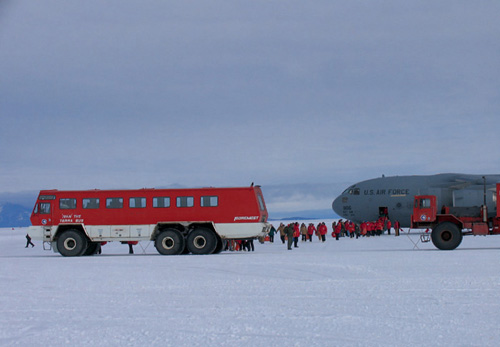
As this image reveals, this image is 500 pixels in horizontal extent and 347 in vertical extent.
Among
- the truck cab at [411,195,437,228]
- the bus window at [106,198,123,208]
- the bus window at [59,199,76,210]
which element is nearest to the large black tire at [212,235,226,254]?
the bus window at [106,198,123,208]

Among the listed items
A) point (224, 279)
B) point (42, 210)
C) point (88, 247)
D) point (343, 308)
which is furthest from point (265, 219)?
point (343, 308)

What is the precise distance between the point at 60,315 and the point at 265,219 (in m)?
19.6

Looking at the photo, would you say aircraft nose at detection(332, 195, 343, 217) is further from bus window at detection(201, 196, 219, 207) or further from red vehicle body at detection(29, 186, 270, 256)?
bus window at detection(201, 196, 219, 207)

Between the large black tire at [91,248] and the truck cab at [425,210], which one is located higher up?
the truck cab at [425,210]

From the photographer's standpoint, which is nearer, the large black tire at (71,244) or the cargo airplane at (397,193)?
the large black tire at (71,244)

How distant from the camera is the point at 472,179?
1847 inches

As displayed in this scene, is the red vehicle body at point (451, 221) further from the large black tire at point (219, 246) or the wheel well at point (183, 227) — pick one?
the wheel well at point (183, 227)

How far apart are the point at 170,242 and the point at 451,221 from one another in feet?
47.1

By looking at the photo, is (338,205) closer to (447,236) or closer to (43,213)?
(447,236)

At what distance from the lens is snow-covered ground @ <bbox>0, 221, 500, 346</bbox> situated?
9.05 metres

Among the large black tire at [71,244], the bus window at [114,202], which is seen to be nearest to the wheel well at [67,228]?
the large black tire at [71,244]

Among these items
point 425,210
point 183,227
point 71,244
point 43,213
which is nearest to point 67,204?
point 43,213

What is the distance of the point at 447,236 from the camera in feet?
99.0

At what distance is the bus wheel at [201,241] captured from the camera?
28781mm
